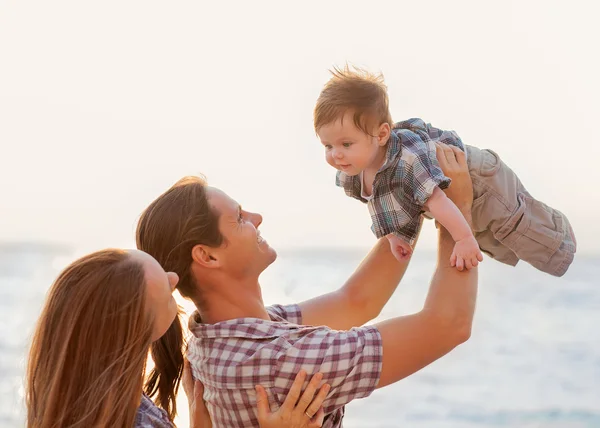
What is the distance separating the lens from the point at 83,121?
816 inches

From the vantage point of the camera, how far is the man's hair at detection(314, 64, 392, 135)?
2.80 meters

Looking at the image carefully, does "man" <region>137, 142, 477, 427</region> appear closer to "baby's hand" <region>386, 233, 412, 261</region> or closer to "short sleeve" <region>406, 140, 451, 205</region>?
"short sleeve" <region>406, 140, 451, 205</region>

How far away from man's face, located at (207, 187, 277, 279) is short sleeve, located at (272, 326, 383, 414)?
28cm

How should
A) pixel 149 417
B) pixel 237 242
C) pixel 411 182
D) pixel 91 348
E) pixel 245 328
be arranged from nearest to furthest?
pixel 91 348
pixel 149 417
pixel 245 328
pixel 237 242
pixel 411 182

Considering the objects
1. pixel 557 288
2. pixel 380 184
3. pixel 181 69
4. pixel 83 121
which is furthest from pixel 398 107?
pixel 380 184

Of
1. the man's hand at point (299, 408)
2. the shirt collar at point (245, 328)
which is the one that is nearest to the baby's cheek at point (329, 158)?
the shirt collar at point (245, 328)

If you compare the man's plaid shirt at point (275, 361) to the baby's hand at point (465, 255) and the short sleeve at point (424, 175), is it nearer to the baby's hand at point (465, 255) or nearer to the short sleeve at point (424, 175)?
the baby's hand at point (465, 255)

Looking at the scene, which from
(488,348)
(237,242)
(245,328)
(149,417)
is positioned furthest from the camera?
(488,348)

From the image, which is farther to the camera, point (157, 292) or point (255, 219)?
point (255, 219)

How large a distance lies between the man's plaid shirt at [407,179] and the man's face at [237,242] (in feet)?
1.34

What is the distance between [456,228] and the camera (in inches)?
105

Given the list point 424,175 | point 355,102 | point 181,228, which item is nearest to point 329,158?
point 355,102

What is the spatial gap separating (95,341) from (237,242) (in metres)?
0.57

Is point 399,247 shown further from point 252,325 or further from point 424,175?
point 252,325
